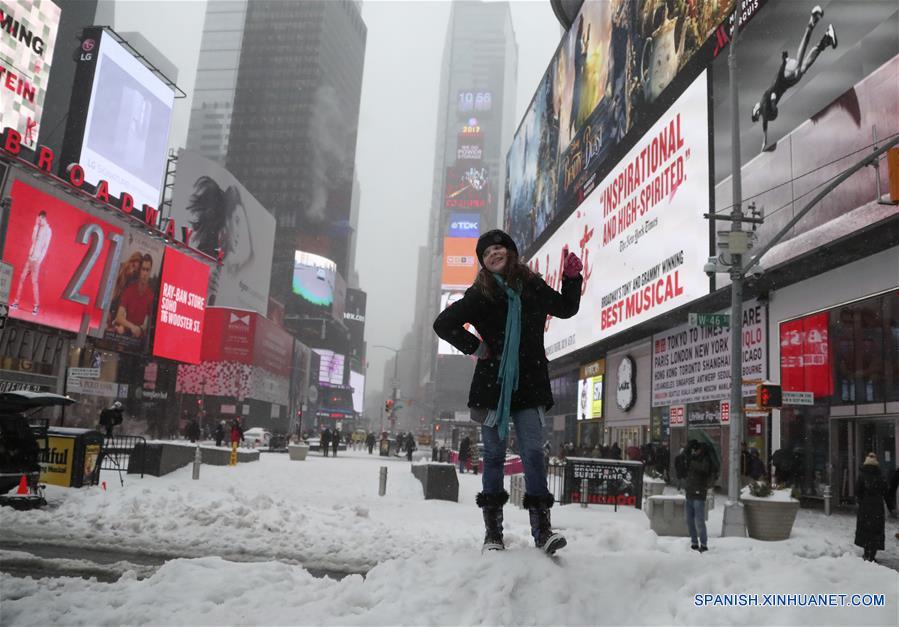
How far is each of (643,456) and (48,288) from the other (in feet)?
110

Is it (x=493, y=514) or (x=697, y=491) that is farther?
(x=697, y=491)

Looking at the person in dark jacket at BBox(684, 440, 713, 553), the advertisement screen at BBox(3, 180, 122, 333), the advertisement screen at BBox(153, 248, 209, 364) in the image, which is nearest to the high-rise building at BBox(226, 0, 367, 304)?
the advertisement screen at BBox(153, 248, 209, 364)

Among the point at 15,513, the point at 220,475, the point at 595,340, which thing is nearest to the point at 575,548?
the point at 15,513

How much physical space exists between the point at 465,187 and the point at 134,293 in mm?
153488

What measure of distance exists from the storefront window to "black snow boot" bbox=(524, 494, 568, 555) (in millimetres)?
17843

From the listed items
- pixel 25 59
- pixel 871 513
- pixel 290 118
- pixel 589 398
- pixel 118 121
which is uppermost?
pixel 290 118

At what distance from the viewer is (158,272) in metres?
49.7

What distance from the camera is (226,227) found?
85750 millimetres

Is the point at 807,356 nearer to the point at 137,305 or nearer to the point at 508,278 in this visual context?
the point at 508,278

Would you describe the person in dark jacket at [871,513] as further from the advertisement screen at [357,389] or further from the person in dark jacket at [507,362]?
the advertisement screen at [357,389]

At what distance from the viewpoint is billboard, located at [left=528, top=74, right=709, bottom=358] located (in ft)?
72.4

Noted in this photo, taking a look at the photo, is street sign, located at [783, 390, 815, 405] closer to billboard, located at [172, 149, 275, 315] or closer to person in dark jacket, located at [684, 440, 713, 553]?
person in dark jacket, located at [684, 440, 713, 553]

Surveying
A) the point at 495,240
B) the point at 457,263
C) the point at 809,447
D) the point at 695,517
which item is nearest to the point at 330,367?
the point at 457,263

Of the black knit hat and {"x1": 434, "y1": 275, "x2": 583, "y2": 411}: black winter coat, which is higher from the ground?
the black knit hat
